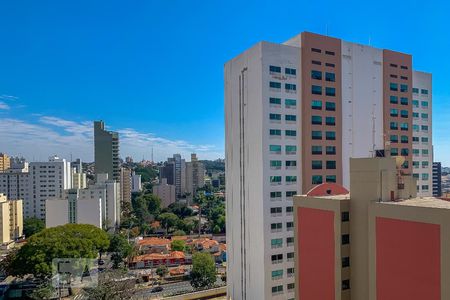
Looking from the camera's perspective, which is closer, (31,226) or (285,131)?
(285,131)

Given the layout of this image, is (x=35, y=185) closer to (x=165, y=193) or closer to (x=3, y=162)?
(x=3, y=162)

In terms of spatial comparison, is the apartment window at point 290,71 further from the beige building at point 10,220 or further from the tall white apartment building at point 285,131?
the beige building at point 10,220

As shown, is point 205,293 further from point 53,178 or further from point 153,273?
point 53,178

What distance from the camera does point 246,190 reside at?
1184 inches

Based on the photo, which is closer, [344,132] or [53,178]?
[344,132]

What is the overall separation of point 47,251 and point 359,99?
3798cm

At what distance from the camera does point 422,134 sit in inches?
1591

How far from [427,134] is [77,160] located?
509 ft

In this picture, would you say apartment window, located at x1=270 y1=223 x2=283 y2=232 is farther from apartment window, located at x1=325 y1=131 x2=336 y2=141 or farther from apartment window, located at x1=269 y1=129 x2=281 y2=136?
Result: apartment window, located at x1=325 y1=131 x2=336 y2=141

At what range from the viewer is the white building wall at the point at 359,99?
31562 mm

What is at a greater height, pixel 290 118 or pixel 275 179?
pixel 290 118

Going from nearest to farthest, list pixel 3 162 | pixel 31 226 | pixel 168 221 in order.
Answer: pixel 31 226, pixel 168 221, pixel 3 162

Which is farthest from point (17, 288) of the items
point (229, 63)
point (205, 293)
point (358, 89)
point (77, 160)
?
point (77, 160)

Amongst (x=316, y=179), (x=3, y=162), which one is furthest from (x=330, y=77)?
(x=3, y=162)
